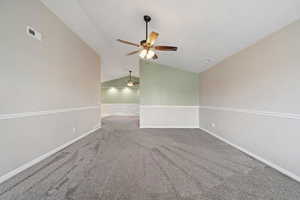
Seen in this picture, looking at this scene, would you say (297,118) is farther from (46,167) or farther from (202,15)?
(46,167)

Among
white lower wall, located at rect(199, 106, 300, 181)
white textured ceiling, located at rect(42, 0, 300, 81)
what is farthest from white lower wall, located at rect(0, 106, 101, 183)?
white lower wall, located at rect(199, 106, 300, 181)

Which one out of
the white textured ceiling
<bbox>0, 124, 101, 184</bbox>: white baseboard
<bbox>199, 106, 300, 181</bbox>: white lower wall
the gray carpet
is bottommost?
the gray carpet

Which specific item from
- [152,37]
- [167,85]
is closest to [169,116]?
[167,85]

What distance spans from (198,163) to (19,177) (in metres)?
2.84

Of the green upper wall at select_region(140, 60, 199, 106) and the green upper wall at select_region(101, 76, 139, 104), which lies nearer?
the green upper wall at select_region(140, 60, 199, 106)

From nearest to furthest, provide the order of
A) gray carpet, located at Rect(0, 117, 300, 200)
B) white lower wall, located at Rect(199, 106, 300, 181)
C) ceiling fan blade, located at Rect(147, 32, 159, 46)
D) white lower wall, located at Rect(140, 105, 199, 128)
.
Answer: gray carpet, located at Rect(0, 117, 300, 200) → white lower wall, located at Rect(199, 106, 300, 181) → ceiling fan blade, located at Rect(147, 32, 159, 46) → white lower wall, located at Rect(140, 105, 199, 128)

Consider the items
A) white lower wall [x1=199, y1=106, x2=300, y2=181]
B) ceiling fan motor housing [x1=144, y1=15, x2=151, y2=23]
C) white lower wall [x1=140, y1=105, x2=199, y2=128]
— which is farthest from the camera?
white lower wall [x1=140, y1=105, x2=199, y2=128]

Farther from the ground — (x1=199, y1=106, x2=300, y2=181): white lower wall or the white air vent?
the white air vent

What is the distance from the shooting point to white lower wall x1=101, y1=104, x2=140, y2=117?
10.0 meters

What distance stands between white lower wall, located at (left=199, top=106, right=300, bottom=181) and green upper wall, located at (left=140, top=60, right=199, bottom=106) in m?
1.96

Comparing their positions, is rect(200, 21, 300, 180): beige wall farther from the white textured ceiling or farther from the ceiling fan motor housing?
the ceiling fan motor housing

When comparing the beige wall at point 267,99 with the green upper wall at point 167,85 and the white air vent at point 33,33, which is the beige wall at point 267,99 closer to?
the green upper wall at point 167,85

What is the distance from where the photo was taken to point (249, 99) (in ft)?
8.69

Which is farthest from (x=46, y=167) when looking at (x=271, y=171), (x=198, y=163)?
(x=271, y=171)
